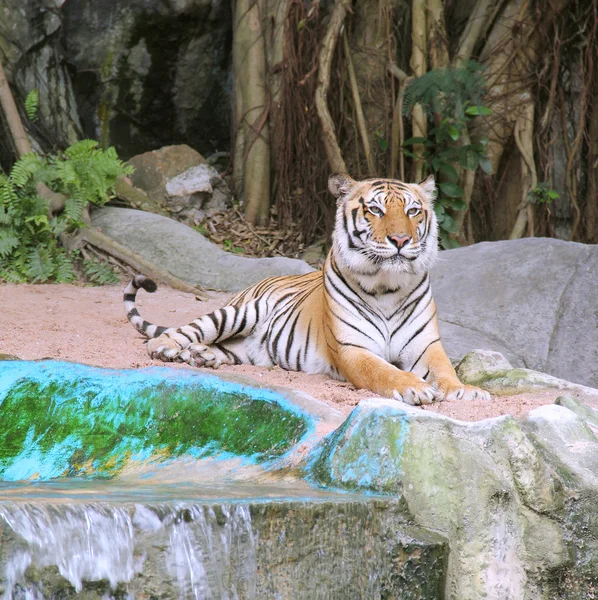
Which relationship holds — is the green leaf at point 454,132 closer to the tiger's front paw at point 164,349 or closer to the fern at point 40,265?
the fern at point 40,265

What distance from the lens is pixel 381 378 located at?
4781 millimetres

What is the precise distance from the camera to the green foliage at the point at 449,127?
9445mm

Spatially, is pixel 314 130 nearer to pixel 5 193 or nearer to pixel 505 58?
pixel 505 58

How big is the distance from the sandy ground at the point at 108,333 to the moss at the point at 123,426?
1.81 feet

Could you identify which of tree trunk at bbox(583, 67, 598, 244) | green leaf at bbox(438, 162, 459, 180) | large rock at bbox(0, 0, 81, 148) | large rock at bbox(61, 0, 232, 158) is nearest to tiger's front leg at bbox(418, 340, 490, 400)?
green leaf at bbox(438, 162, 459, 180)

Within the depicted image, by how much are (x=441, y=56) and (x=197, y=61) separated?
3.13m

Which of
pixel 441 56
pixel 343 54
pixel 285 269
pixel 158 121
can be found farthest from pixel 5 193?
pixel 441 56

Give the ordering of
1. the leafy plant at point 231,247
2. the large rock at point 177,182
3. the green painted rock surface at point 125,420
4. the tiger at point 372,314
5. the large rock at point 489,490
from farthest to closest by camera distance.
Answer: the large rock at point 177,182 < the leafy plant at point 231,247 < the tiger at point 372,314 < the green painted rock surface at point 125,420 < the large rock at point 489,490

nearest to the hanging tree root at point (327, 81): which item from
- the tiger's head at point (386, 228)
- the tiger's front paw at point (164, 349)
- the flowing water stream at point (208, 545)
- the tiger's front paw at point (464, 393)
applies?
the tiger's head at point (386, 228)

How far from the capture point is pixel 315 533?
2938 millimetres

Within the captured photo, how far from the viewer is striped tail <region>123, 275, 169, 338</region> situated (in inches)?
237

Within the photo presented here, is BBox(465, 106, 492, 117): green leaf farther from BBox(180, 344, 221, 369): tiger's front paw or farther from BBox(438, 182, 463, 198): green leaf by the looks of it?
BBox(180, 344, 221, 369): tiger's front paw

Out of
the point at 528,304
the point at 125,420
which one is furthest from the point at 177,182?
the point at 125,420

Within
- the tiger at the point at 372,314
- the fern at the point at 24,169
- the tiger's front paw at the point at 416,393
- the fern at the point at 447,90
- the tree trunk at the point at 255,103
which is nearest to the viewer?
the tiger's front paw at the point at 416,393
